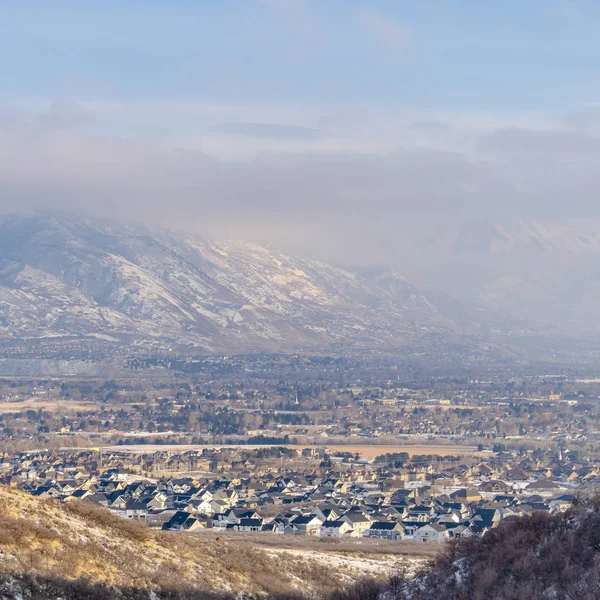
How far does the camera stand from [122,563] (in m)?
35.4

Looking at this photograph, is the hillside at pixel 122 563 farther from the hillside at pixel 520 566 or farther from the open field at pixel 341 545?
the open field at pixel 341 545

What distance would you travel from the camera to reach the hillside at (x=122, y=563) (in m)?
32.1

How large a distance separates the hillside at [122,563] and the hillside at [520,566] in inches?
203

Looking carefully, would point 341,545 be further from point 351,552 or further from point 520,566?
point 520,566

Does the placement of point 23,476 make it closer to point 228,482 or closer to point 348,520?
point 228,482

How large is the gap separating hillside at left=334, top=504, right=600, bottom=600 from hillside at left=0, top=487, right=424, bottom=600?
5.17 metres

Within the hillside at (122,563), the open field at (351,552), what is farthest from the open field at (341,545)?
the hillside at (122,563)

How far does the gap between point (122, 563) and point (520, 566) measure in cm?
1140

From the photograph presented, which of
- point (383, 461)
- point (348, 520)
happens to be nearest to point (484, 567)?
point (348, 520)

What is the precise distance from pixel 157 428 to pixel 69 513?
13646 cm

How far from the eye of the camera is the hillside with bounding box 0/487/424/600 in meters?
32.1

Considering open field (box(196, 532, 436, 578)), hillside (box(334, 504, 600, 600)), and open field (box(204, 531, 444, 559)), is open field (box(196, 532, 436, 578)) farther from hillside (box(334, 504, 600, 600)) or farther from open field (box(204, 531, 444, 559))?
hillside (box(334, 504, 600, 600))

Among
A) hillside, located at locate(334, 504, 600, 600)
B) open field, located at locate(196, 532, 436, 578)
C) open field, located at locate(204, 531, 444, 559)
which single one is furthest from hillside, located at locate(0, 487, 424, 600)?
open field, located at locate(204, 531, 444, 559)

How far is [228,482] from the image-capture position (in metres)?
105
